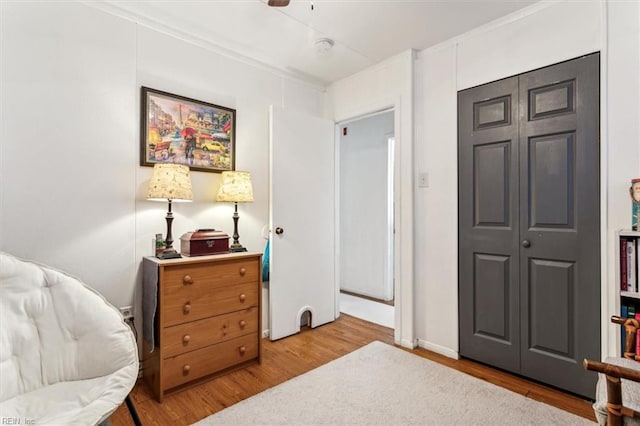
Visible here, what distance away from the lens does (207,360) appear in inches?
84.4

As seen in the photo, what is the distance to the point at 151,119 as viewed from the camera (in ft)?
7.34

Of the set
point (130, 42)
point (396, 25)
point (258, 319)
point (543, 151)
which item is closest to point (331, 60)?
point (396, 25)

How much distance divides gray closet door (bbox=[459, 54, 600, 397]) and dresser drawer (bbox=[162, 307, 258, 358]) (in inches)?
64.2

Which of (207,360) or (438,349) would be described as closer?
(207,360)

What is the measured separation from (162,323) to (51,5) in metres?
1.97

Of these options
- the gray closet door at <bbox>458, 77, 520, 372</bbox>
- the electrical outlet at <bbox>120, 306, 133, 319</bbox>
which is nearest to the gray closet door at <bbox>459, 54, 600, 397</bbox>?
the gray closet door at <bbox>458, 77, 520, 372</bbox>

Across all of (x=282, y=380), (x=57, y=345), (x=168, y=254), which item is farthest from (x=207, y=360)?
(x=57, y=345)

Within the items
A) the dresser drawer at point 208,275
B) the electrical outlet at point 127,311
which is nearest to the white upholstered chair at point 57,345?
the dresser drawer at point 208,275

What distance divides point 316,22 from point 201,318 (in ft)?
7.17

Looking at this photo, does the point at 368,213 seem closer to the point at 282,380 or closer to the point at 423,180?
the point at 423,180

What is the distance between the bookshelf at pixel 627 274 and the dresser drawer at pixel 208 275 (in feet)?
7.09

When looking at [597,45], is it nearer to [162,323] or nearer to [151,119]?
[151,119]

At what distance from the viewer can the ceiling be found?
209 cm

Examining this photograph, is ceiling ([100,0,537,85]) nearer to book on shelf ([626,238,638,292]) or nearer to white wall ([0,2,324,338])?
white wall ([0,2,324,338])
